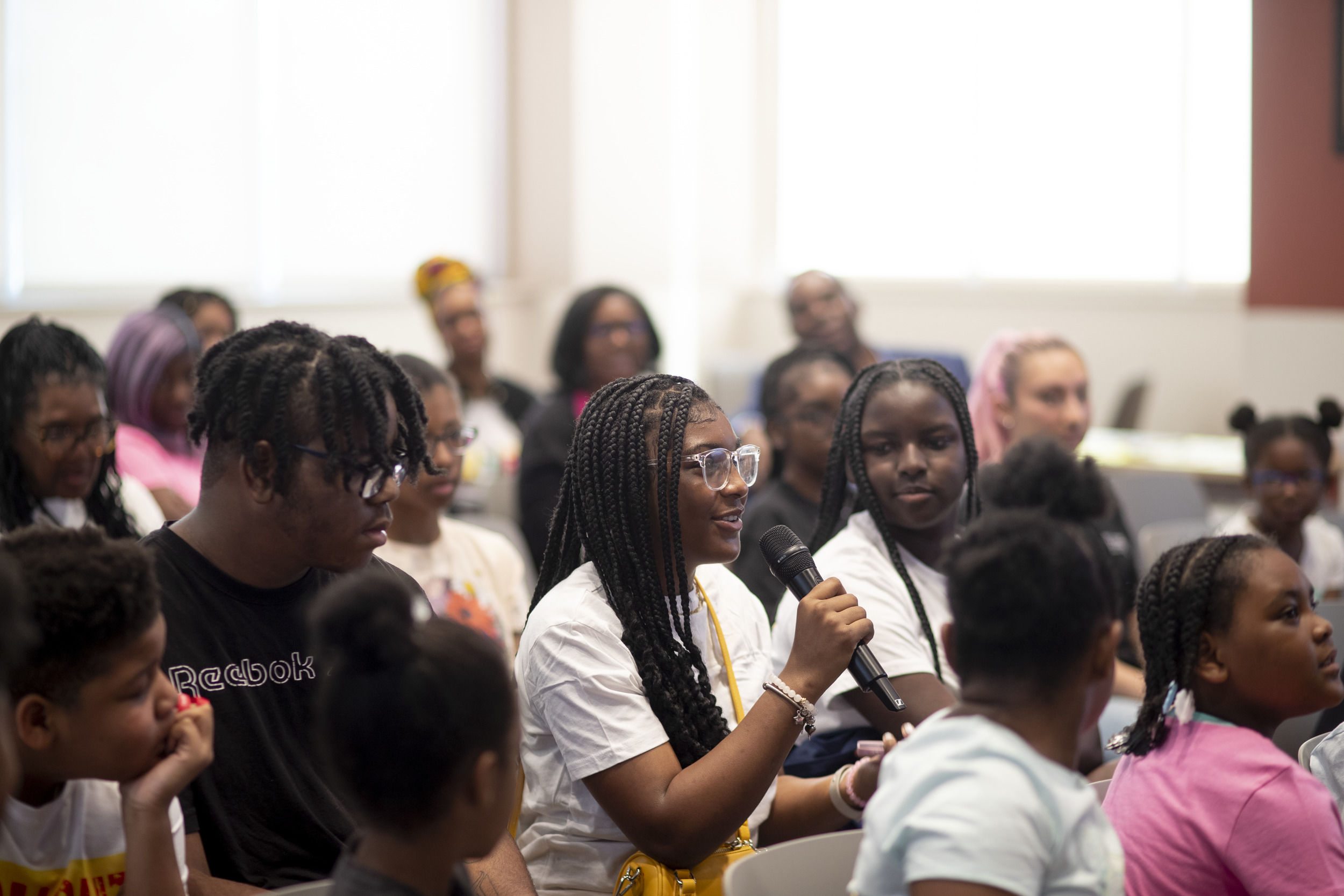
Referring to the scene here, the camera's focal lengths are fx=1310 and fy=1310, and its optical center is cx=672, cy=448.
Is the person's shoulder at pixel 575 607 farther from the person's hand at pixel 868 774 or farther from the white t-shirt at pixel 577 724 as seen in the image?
the person's hand at pixel 868 774

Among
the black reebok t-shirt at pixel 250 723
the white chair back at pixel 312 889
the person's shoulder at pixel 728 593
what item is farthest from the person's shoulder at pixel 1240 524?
the white chair back at pixel 312 889

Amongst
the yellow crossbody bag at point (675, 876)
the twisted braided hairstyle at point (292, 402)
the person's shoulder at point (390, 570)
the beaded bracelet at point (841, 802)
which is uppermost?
the twisted braided hairstyle at point (292, 402)

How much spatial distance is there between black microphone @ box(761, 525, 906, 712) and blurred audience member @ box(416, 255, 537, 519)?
2583 millimetres

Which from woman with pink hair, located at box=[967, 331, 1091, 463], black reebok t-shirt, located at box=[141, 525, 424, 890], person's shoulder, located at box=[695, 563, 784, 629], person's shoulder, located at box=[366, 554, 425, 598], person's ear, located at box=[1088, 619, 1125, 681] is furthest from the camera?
woman with pink hair, located at box=[967, 331, 1091, 463]

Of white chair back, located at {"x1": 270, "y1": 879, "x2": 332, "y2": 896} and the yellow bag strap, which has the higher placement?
the yellow bag strap

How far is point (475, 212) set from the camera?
8023 mm

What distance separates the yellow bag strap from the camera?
77.4 inches

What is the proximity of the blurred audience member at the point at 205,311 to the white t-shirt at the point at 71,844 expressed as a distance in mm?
2799

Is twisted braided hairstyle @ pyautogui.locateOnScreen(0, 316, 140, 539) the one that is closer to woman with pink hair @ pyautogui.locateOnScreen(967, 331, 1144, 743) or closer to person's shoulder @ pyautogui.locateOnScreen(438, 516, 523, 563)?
person's shoulder @ pyautogui.locateOnScreen(438, 516, 523, 563)

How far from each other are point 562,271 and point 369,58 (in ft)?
5.70

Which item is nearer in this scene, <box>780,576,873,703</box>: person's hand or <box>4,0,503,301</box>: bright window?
<box>780,576,873,703</box>: person's hand

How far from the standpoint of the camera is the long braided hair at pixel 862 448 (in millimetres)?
2408

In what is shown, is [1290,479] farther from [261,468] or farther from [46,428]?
[46,428]

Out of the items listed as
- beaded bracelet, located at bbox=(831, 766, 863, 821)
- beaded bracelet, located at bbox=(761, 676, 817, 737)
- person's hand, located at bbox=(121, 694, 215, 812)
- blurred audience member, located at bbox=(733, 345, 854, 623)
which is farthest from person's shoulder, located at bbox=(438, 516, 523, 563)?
person's hand, located at bbox=(121, 694, 215, 812)
